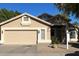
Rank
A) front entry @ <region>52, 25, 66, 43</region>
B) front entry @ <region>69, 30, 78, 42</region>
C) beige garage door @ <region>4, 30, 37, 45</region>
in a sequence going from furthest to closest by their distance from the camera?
front entry @ <region>69, 30, 78, 42</region>
front entry @ <region>52, 25, 66, 43</region>
beige garage door @ <region>4, 30, 37, 45</region>

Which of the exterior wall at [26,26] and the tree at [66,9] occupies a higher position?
the tree at [66,9]

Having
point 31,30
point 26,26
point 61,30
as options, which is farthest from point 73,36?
point 26,26

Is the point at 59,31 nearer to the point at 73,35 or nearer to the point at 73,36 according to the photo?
the point at 73,36

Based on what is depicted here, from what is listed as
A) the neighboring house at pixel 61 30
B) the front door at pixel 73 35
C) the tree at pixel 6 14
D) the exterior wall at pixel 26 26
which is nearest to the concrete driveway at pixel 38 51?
the neighboring house at pixel 61 30

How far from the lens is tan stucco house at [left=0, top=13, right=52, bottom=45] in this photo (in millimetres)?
28438

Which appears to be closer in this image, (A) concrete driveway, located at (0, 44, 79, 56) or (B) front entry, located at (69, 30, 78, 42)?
(A) concrete driveway, located at (0, 44, 79, 56)

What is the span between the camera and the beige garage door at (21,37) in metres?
28.3

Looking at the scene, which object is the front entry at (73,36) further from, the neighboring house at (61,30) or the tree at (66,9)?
the tree at (66,9)

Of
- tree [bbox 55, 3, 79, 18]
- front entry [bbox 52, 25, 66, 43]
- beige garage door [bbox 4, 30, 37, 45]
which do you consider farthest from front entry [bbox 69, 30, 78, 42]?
tree [bbox 55, 3, 79, 18]

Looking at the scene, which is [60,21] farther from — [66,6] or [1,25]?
[66,6]

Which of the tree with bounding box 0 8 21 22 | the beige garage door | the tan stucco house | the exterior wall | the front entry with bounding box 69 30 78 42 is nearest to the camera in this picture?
the beige garage door

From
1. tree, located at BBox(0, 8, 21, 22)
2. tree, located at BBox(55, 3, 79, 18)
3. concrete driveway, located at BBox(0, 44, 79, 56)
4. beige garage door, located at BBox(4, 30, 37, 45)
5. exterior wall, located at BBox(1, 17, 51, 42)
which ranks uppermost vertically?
tree, located at BBox(0, 8, 21, 22)

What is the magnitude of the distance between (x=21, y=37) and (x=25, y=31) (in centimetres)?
92

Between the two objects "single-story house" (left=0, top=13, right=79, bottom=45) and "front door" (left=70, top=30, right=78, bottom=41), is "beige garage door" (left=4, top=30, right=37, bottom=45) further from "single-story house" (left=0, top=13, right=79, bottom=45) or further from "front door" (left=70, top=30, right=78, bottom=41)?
"front door" (left=70, top=30, right=78, bottom=41)
